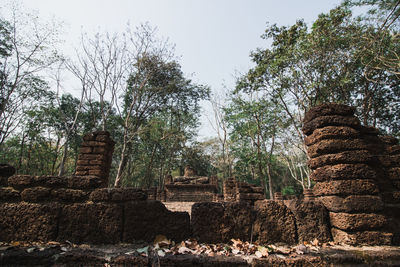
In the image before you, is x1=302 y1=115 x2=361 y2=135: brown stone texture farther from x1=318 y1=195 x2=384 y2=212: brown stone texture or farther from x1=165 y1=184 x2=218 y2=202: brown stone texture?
x1=165 y1=184 x2=218 y2=202: brown stone texture

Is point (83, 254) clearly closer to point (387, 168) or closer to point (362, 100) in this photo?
point (387, 168)

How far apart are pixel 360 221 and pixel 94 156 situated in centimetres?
619

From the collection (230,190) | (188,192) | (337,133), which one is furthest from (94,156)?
(188,192)

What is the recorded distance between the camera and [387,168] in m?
2.79

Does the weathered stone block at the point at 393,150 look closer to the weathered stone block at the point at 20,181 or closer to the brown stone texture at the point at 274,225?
the brown stone texture at the point at 274,225

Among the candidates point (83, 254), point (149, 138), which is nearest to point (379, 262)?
point (83, 254)

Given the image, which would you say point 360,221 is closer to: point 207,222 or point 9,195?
point 207,222

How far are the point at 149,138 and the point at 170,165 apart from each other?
6.01 metres

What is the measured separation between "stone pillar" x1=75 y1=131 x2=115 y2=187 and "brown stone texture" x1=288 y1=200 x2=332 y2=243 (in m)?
5.26

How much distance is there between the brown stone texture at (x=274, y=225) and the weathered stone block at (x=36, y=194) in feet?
8.91

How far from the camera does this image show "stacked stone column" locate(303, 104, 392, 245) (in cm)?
225

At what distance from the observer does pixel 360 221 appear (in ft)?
7.39

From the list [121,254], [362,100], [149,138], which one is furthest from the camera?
[149,138]

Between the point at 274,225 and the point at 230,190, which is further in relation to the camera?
the point at 230,190
